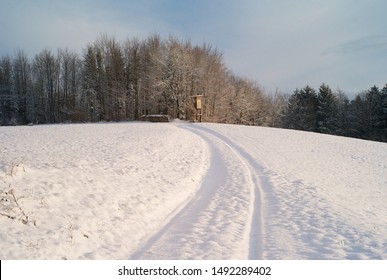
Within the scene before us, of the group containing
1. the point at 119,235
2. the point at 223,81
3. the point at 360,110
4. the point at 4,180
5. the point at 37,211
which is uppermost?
the point at 223,81

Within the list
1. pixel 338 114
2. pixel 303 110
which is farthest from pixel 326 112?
pixel 303 110

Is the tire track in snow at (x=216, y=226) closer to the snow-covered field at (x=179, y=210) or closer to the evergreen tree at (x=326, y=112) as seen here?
the snow-covered field at (x=179, y=210)

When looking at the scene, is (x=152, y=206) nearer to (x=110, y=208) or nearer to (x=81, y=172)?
(x=110, y=208)

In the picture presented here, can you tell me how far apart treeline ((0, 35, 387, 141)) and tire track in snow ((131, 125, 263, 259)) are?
111 feet

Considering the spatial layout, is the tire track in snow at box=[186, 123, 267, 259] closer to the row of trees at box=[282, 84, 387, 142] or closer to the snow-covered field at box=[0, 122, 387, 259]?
the snow-covered field at box=[0, 122, 387, 259]

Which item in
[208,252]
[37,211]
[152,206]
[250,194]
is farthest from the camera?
[250,194]

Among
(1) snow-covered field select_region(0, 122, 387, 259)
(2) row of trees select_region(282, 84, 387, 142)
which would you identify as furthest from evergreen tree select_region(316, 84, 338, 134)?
(1) snow-covered field select_region(0, 122, 387, 259)

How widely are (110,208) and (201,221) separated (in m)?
2.40

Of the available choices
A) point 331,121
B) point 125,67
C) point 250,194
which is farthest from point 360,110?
point 250,194

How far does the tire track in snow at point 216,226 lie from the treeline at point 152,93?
34.0 meters

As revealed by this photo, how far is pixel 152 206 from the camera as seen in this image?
316 inches

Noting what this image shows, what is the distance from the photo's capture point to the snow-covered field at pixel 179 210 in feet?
18.5

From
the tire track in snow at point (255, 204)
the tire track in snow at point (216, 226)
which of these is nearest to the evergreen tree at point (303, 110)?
the tire track in snow at point (255, 204)

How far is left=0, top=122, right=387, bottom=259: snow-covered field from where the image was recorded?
221 inches
